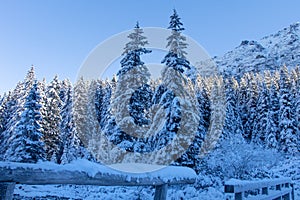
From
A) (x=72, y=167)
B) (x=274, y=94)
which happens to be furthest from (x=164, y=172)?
(x=274, y=94)

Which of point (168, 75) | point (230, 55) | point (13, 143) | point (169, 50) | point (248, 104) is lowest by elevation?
point (13, 143)

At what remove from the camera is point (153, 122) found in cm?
1970

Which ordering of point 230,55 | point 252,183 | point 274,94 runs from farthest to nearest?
point 230,55
point 274,94
point 252,183

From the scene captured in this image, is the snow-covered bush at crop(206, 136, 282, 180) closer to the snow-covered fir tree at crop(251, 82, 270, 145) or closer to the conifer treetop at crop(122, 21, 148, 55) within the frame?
the conifer treetop at crop(122, 21, 148, 55)

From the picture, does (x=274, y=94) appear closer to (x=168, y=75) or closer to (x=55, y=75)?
(x=168, y=75)

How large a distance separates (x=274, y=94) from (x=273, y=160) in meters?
18.0

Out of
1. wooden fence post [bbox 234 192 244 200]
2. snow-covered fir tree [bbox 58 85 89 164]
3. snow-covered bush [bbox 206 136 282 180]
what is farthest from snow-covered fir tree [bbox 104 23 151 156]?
snow-covered fir tree [bbox 58 85 89 164]

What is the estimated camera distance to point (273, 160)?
101 feet

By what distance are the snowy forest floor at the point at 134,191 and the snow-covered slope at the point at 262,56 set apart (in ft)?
255

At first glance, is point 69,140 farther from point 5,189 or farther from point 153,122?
point 5,189

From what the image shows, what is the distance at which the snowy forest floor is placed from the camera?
11.0 m

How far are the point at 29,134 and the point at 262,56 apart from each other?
139796 millimetres

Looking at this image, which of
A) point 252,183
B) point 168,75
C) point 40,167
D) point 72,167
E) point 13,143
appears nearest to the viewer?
point 40,167

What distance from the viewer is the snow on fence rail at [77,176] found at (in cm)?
267
